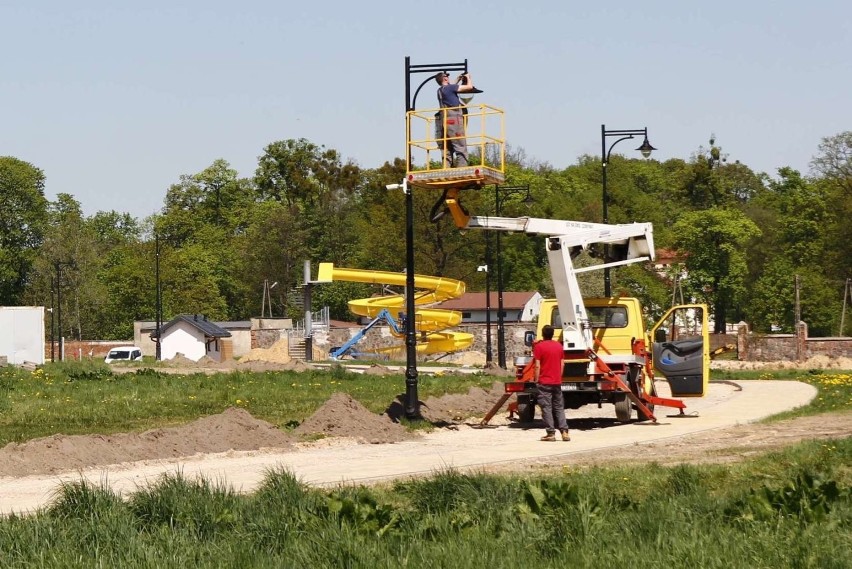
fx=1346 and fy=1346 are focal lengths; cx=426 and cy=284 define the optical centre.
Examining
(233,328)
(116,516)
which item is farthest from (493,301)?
(116,516)

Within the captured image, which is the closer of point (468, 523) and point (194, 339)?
point (468, 523)

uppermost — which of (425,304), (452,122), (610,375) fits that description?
(452,122)

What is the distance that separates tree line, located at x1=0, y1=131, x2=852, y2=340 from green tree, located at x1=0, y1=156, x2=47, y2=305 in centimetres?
16

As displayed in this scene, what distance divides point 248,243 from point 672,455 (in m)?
95.1

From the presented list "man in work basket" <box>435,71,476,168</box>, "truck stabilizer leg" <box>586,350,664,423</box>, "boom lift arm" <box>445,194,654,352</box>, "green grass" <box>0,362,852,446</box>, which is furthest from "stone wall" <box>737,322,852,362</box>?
"man in work basket" <box>435,71,476,168</box>

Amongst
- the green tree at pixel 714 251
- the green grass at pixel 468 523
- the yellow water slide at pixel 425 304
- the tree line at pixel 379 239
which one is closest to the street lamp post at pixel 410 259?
the green grass at pixel 468 523

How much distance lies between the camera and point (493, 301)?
310 feet

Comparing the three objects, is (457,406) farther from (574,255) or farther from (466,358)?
(466,358)

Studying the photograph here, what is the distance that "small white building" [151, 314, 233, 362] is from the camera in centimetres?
8394

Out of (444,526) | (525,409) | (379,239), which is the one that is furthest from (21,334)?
(444,526)

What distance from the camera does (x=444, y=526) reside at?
11.0 metres

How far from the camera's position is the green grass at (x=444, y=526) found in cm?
980

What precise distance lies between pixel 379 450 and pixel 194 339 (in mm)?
65871

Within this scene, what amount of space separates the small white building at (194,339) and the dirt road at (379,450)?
60150 mm
